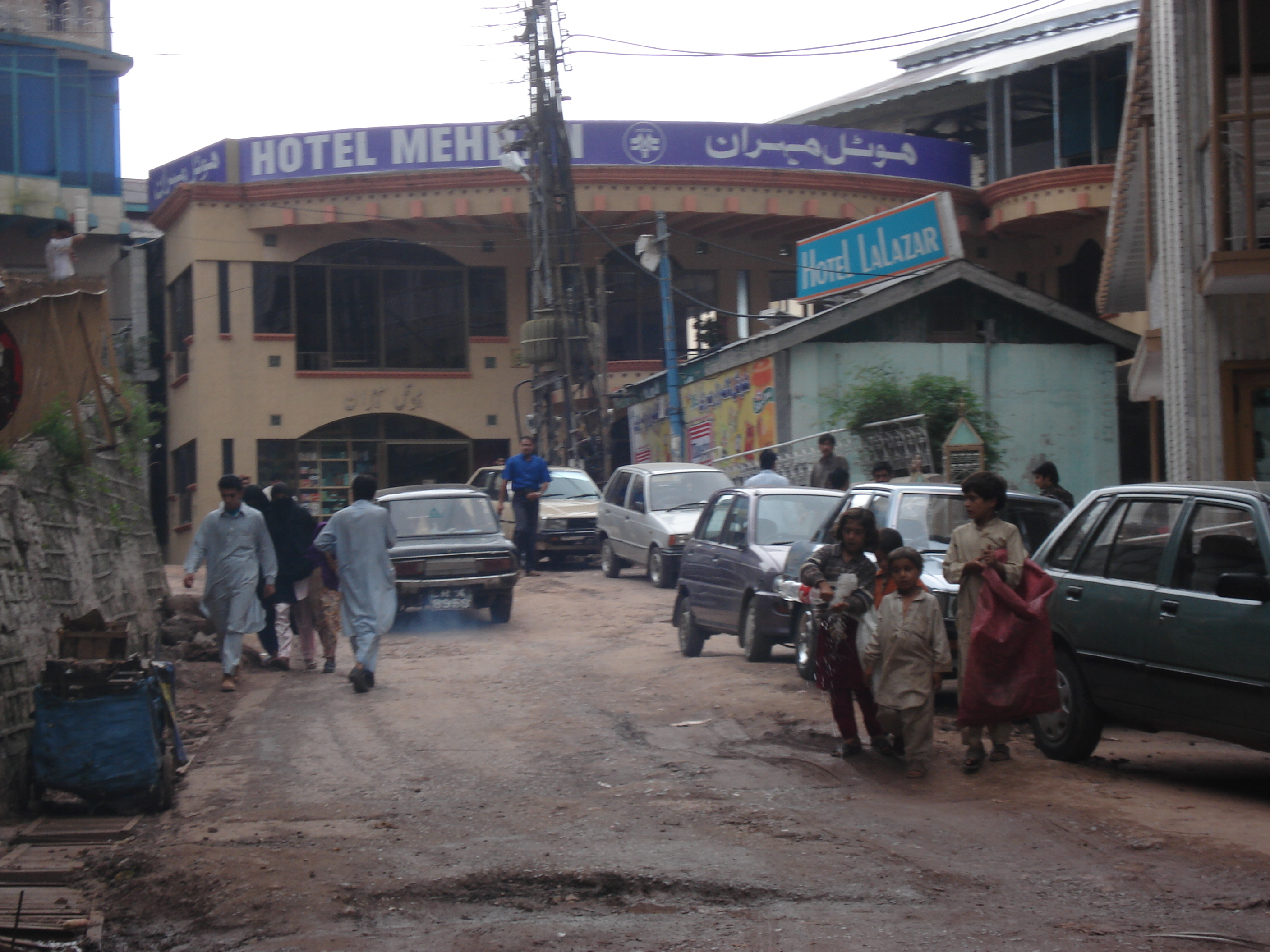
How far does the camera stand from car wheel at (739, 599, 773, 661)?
1181cm

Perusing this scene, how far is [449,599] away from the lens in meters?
15.0

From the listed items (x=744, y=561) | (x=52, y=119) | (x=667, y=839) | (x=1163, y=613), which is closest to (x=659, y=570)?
(x=744, y=561)

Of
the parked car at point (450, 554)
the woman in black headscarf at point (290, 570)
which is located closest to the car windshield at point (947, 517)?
the woman in black headscarf at point (290, 570)

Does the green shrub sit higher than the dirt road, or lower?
higher

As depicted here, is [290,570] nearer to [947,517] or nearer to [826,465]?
[947,517]

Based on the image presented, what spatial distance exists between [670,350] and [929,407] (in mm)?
→ 7478

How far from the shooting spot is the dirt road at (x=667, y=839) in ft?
16.1

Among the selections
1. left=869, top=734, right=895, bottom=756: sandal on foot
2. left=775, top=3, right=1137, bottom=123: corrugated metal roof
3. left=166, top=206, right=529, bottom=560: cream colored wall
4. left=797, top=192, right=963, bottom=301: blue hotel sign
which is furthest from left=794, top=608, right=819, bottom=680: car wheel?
left=166, top=206, right=529, bottom=560: cream colored wall

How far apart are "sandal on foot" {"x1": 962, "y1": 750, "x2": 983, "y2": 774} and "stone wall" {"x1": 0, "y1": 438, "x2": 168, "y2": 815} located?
16.7 ft

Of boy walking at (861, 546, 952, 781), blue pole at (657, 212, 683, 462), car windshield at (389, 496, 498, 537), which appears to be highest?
blue pole at (657, 212, 683, 462)

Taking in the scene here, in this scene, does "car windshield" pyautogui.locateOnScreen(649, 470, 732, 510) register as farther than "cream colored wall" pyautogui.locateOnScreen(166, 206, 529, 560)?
No

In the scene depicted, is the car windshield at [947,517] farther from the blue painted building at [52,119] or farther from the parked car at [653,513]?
the blue painted building at [52,119]

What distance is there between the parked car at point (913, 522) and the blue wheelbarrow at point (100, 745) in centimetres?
503

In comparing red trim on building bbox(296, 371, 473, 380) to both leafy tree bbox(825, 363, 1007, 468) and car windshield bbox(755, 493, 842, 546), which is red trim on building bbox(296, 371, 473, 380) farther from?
car windshield bbox(755, 493, 842, 546)
